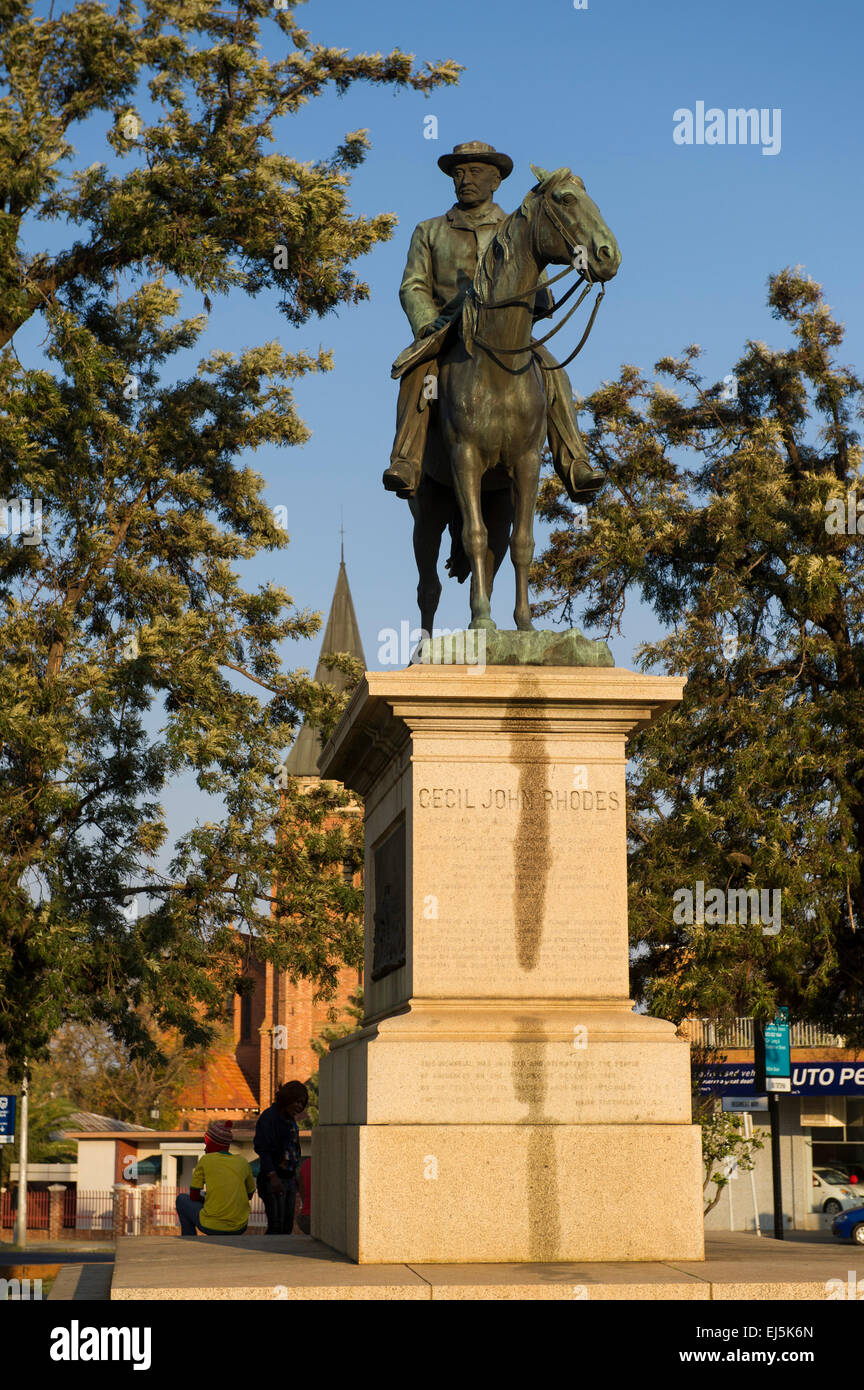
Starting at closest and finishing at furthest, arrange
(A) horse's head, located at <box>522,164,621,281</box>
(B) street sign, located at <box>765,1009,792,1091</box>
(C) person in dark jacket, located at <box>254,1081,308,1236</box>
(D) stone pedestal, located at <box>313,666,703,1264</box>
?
(D) stone pedestal, located at <box>313,666,703,1264</box> < (A) horse's head, located at <box>522,164,621,281</box> < (C) person in dark jacket, located at <box>254,1081,308,1236</box> < (B) street sign, located at <box>765,1009,792,1091</box>

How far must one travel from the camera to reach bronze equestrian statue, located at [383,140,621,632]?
386 inches

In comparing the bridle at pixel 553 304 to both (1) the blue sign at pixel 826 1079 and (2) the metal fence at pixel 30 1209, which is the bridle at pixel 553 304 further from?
(2) the metal fence at pixel 30 1209

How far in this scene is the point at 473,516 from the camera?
411 inches

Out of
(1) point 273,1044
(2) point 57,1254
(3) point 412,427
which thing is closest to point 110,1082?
(1) point 273,1044

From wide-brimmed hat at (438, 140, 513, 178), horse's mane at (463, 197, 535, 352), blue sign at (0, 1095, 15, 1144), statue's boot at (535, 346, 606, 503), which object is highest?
wide-brimmed hat at (438, 140, 513, 178)

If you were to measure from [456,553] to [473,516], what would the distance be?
1220mm

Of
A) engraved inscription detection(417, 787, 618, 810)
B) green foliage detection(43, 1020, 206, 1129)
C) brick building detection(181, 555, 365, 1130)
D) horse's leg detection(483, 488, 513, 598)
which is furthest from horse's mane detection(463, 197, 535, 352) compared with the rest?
brick building detection(181, 555, 365, 1130)

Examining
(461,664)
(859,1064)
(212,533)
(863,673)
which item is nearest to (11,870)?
(212,533)

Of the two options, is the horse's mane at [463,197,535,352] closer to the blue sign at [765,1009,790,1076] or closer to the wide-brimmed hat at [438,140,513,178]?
the wide-brimmed hat at [438,140,513,178]

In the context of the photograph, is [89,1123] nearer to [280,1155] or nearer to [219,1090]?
[219,1090]

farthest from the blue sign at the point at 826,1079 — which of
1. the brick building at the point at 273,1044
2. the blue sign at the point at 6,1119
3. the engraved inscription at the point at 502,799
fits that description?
the brick building at the point at 273,1044

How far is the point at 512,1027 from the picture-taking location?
9.12 meters

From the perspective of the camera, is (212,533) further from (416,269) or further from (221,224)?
(416,269)

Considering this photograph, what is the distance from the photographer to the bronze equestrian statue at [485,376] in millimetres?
9797
